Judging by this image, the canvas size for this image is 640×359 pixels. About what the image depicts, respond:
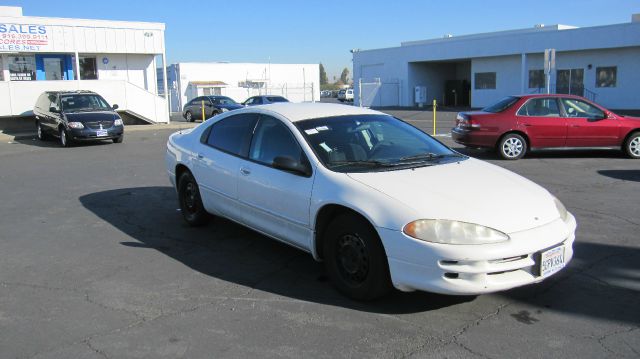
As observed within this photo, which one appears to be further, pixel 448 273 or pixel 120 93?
pixel 120 93

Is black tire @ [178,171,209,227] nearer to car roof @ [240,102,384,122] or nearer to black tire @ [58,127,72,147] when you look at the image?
car roof @ [240,102,384,122]

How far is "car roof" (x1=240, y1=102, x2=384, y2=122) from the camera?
17.9 feet

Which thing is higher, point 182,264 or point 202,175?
point 202,175

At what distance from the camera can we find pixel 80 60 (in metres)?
25.2

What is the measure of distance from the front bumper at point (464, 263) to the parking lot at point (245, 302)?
0.30 metres

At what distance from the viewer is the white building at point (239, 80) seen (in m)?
52.1

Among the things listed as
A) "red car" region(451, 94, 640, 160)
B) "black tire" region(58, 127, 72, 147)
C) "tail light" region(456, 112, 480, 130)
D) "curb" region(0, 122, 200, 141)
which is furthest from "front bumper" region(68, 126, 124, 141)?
"red car" region(451, 94, 640, 160)

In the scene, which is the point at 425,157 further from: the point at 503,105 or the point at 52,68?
the point at 52,68

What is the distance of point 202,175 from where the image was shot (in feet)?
20.9

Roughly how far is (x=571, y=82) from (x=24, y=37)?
29.7 meters

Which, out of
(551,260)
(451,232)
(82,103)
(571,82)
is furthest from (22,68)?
(571,82)

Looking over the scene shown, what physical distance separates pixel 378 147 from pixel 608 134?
29.8 feet

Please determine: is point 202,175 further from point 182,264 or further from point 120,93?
point 120,93

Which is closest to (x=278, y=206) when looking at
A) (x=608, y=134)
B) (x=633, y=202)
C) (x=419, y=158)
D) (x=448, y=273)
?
(x=419, y=158)
